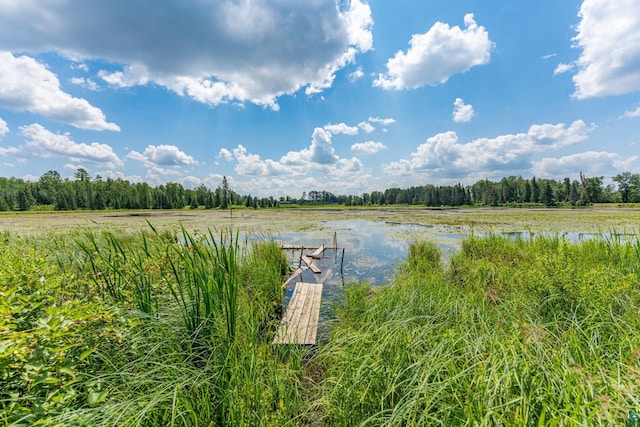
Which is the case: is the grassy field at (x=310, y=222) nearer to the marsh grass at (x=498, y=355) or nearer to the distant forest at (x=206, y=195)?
the marsh grass at (x=498, y=355)

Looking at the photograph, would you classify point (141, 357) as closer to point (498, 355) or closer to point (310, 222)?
point (498, 355)

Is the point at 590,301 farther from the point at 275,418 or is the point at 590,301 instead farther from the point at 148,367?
the point at 148,367

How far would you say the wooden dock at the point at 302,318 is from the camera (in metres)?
4.20

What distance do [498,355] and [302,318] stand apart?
3.84m

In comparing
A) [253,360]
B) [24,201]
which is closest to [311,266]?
[253,360]

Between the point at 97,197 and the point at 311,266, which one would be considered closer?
the point at 311,266

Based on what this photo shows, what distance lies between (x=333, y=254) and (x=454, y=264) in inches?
273

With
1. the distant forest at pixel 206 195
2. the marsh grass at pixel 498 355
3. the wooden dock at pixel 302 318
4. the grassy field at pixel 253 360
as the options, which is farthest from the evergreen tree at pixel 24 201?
the marsh grass at pixel 498 355

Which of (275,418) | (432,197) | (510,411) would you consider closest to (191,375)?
(275,418)

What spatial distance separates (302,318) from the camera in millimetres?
5316

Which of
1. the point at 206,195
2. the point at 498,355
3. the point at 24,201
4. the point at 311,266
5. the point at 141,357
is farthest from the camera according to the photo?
the point at 206,195

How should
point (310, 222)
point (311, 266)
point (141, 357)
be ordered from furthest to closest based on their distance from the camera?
1. point (310, 222)
2. point (311, 266)
3. point (141, 357)

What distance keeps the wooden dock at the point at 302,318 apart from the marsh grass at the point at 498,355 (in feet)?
1.85

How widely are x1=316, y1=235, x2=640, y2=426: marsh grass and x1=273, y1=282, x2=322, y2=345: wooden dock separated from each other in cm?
57
